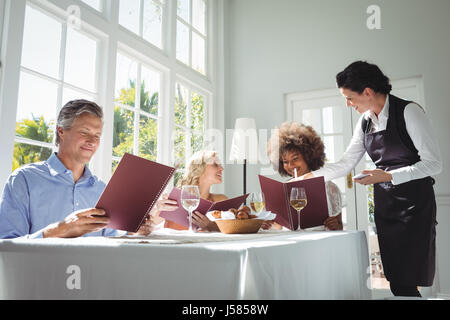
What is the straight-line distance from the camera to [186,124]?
391 centimetres

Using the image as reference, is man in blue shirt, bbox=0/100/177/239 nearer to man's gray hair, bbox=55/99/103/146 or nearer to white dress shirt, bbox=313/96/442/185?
man's gray hair, bbox=55/99/103/146

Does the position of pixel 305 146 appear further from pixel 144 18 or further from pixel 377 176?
pixel 144 18

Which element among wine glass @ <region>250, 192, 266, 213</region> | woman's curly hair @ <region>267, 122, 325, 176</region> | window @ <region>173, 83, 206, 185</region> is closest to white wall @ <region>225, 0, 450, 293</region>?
window @ <region>173, 83, 206, 185</region>

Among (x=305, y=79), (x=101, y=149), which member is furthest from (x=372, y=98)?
(x=305, y=79)

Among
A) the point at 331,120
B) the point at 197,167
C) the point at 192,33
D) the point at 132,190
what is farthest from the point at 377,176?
the point at 192,33

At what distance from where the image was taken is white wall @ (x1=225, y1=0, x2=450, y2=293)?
11.2 ft

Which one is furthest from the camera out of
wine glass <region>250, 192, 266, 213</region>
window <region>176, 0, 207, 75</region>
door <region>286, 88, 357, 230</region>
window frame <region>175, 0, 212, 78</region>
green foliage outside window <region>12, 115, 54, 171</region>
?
window frame <region>175, 0, 212, 78</region>

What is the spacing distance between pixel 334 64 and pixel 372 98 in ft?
6.84

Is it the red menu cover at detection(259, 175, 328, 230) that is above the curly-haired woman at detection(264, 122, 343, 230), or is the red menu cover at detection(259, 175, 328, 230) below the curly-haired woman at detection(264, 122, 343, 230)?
below

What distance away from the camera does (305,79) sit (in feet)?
13.3

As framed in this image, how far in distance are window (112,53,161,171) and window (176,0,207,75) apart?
25.2 inches

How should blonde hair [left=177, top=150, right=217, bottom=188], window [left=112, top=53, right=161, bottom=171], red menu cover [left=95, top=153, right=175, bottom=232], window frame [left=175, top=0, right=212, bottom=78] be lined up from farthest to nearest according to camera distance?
window frame [left=175, top=0, right=212, bottom=78] → window [left=112, top=53, right=161, bottom=171] → blonde hair [left=177, top=150, right=217, bottom=188] → red menu cover [left=95, top=153, right=175, bottom=232]
